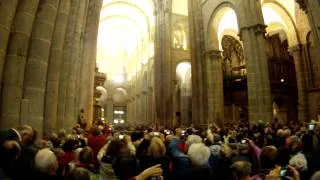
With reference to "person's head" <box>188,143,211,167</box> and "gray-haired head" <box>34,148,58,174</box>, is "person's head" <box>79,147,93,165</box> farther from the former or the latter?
"person's head" <box>188,143,211,167</box>

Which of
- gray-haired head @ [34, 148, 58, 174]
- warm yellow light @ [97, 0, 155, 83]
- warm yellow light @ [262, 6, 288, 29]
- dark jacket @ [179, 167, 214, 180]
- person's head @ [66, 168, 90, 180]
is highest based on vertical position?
warm yellow light @ [97, 0, 155, 83]

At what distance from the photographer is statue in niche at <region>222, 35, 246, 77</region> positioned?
27.9m

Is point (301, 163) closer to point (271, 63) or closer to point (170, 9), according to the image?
point (271, 63)

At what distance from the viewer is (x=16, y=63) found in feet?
19.4

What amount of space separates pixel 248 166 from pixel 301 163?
51.2 inches

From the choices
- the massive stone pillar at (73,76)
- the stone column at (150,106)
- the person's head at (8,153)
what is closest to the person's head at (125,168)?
the person's head at (8,153)

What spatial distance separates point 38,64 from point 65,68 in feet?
9.71

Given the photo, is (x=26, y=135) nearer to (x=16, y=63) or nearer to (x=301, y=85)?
(x=16, y=63)

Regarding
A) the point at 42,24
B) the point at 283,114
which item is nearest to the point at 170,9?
the point at 283,114

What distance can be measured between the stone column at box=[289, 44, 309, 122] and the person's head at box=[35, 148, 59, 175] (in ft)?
62.1

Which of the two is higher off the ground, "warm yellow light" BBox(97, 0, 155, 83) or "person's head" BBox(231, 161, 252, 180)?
"warm yellow light" BBox(97, 0, 155, 83)

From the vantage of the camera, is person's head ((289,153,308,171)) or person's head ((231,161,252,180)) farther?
person's head ((289,153,308,171))

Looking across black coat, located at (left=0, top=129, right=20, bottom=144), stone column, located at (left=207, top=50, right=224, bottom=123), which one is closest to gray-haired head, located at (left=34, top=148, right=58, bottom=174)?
black coat, located at (left=0, top=129, right=20, bottom=144)

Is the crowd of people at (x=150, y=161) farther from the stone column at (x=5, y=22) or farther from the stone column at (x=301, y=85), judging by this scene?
the stone column at (x=301, y=85)
